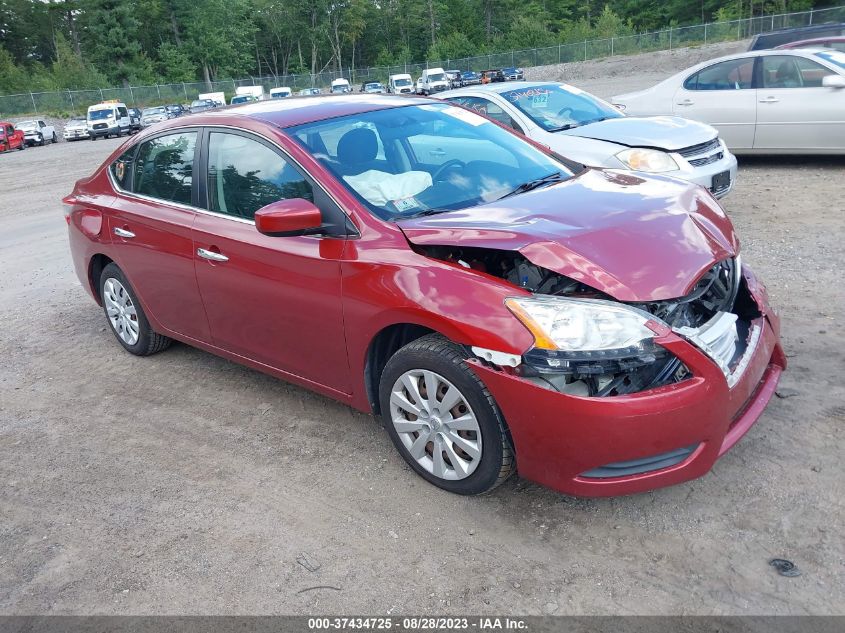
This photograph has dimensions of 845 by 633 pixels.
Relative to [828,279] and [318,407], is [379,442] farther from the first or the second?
[828,279]

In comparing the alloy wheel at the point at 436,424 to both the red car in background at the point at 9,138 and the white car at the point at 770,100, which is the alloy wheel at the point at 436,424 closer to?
the white car at the point at 770,100

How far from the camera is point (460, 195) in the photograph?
3.81m

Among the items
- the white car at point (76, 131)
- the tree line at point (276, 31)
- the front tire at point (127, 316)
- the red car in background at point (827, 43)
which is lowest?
the white car at point (76, 131)

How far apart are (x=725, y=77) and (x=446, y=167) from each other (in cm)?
738

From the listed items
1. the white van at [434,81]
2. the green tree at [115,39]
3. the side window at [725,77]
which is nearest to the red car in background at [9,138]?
the white van at [434,81]

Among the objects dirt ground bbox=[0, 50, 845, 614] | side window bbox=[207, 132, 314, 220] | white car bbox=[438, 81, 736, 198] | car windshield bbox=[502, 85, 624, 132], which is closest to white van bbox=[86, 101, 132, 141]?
white car bbox=[438, 81, 736, 198]

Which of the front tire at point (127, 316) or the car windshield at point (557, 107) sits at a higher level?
the car windshield at point (557, 107)

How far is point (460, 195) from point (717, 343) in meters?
1.48

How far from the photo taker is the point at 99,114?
3875 centimetres

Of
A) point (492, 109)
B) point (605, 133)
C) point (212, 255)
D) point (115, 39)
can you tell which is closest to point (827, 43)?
point (605, 133)

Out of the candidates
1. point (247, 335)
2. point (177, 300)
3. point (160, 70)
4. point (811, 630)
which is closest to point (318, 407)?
point (247, 335)

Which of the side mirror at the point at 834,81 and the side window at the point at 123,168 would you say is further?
the side mirror at the point at 834,81

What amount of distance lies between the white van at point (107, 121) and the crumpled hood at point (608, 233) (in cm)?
3946

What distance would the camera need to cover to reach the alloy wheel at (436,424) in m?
3.18
